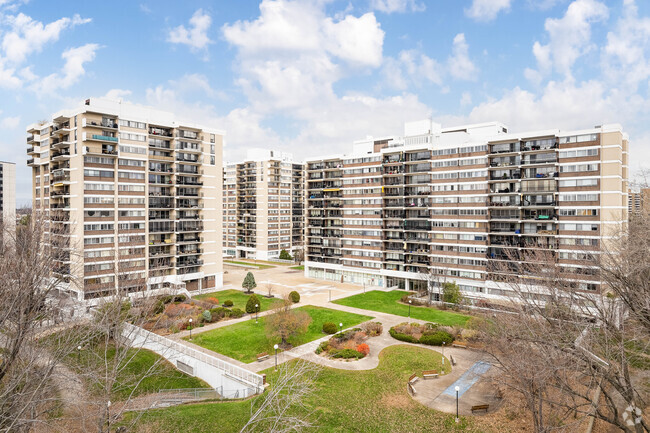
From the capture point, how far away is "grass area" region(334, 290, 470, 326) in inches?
2010

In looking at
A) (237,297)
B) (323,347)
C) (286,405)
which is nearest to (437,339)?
(323,347)

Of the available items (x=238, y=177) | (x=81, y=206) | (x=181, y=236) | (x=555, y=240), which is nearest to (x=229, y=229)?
(x=238, y=177)

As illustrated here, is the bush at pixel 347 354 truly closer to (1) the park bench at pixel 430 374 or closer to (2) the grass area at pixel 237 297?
(1) the park bench at pixel 430 374

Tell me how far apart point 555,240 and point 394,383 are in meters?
32.5

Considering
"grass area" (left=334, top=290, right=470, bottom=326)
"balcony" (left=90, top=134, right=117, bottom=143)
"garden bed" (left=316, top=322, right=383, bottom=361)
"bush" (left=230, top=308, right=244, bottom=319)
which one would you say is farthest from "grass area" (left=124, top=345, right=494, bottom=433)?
"balcony" (left=90, top=134, right=117, bottom=143)

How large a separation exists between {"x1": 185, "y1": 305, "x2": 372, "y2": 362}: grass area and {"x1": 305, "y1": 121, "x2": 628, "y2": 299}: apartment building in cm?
1756

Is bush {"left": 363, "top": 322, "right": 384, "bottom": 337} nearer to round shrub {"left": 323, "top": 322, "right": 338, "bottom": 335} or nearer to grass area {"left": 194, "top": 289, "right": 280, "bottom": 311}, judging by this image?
round shrub {"left": 323, "top": 322, "right": 338, "bottom": 335}

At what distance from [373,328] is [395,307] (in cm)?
1271

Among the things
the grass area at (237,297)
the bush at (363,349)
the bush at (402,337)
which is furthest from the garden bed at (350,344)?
the grass area at (237,297)

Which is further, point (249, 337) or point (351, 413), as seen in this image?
point (249, 337)

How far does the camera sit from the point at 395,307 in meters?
57.3

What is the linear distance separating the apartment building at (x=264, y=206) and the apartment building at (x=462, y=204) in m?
29.8

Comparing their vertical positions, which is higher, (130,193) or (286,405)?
(130,193)

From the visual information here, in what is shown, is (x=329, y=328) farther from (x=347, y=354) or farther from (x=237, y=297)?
(x=237, y=297)
